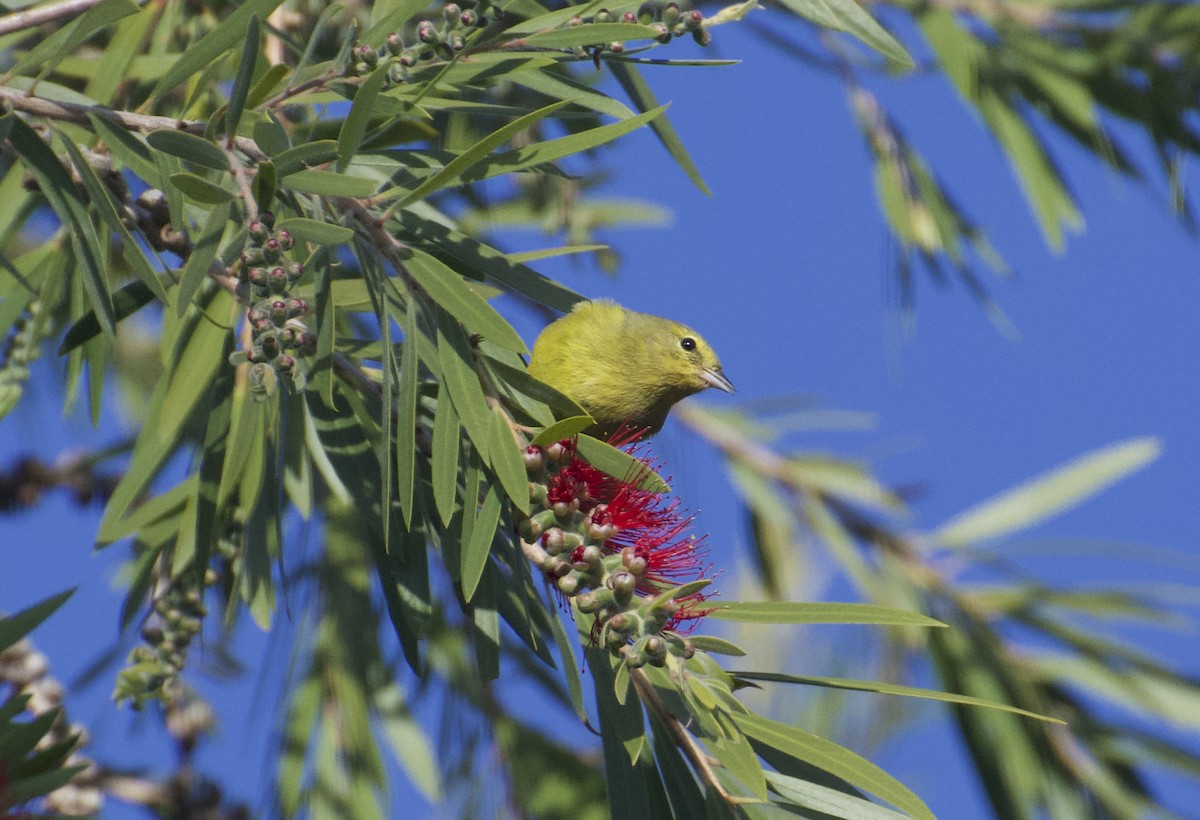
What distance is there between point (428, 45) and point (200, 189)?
1.23 ft

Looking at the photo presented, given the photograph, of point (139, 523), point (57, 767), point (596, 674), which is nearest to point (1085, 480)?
point (596, 674)

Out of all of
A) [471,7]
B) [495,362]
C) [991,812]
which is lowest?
[991,812]

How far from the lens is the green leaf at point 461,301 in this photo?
5.67 feet

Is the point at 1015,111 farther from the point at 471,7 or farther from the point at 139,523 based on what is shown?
the point at 139,523

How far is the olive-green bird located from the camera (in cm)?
291

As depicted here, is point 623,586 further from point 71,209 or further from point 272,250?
point 71,209

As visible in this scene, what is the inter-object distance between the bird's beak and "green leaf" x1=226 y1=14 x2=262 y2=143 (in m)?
1.86

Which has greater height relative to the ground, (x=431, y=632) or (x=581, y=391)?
(x=581, y=391)

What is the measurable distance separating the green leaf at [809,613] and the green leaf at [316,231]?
0.71 metres

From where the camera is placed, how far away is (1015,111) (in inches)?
159

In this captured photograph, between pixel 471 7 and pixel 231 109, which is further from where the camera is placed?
pixel 471 7

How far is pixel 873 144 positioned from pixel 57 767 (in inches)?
128

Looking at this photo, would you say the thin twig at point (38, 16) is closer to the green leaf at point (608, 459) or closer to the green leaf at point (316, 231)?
the green leaf at point (316, 231)

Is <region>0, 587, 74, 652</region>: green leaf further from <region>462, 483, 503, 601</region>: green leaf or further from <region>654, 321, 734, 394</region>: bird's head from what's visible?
<region>654, 321, 734, 394</region>: bird's head
